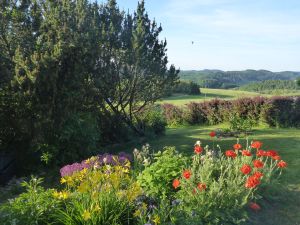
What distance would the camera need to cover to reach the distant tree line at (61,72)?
938 centimetres

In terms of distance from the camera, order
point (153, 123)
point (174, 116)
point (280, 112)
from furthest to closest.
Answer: point (174, 116)
point (280, 112)
point (153, 123)

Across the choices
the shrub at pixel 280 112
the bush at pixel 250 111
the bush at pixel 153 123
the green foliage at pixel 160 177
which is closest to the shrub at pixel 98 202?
the green foliage at pixel 160 177

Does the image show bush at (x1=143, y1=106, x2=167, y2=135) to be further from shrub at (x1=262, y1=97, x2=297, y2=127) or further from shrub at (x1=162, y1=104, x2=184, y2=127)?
shrub at (x1=162, y1=104, x2=184, y2=127)

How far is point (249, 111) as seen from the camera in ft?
63.2

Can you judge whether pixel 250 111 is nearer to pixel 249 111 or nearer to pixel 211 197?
pixel 249 111

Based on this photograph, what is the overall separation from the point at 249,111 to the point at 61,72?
12486mm

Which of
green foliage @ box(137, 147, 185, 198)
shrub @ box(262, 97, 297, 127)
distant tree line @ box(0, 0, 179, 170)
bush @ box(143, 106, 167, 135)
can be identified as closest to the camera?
green foliage @ box(137, 147, 185, 198)

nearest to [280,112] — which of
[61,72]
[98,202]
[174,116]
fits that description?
[174,116]

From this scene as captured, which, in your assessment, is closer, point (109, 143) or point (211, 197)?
point (211, 197)

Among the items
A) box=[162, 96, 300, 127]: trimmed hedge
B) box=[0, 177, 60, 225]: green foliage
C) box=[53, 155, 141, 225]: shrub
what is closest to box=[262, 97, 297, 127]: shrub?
box=[162, 96, 300, 127]: trimmed hedge

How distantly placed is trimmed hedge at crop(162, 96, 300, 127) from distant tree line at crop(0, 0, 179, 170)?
21.4 ft

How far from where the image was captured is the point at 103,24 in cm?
1212

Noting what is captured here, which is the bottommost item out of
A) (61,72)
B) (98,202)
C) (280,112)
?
(280,112)

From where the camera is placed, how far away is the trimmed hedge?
717 inches
